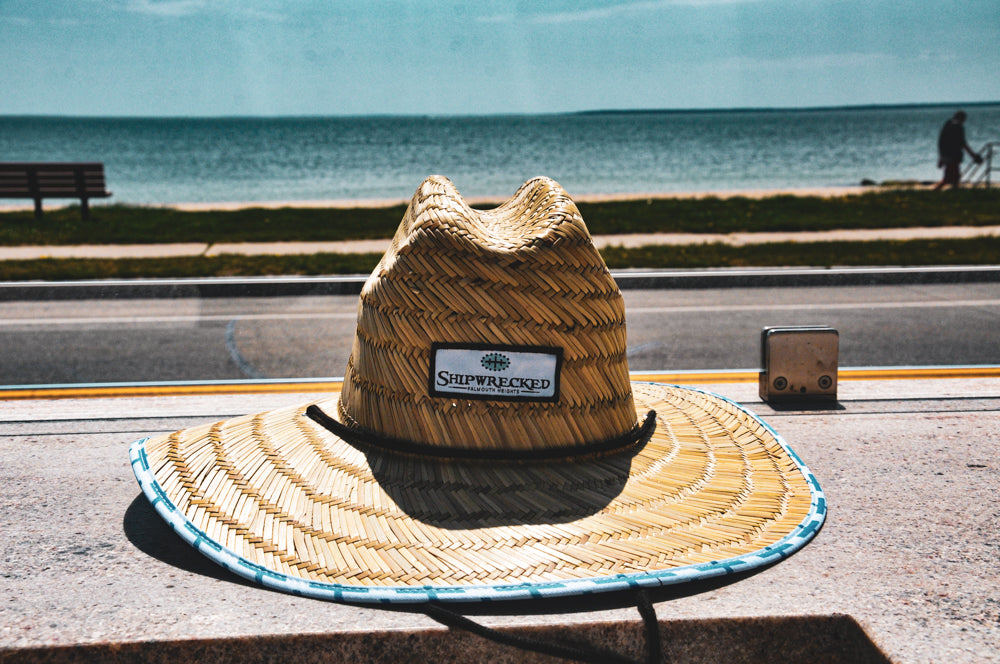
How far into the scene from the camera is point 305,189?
4109 centimetres

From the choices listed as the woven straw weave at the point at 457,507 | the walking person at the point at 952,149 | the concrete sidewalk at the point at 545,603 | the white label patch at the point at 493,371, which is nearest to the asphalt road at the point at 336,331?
the concrete sidewalk at the point at 545,603

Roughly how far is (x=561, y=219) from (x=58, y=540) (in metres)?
Result: 1.80

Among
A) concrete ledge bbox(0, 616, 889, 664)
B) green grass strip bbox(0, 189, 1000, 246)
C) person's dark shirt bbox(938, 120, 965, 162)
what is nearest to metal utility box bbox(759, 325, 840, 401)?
concrete ledge bbox(0, 616, 889, 664)

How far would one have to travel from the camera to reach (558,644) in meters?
2.11

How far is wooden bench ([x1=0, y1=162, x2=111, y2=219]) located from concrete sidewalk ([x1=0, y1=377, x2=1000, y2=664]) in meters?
13.8

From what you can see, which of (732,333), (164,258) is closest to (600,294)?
(732,333)

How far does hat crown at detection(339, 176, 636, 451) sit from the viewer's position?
2.51 metres

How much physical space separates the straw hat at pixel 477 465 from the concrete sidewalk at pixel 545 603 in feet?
0.30

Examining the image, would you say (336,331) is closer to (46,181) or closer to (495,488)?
(495,488)

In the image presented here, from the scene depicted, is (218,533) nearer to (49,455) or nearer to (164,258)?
(49,455)

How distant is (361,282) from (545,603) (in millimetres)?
6702

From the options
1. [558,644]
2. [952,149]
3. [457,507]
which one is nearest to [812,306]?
[457,507]

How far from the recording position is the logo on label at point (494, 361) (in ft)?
8.22

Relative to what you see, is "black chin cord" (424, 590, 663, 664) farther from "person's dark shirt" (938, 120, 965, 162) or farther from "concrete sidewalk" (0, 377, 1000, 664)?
"person's dark shirt" (938, 120, 965, 162)
